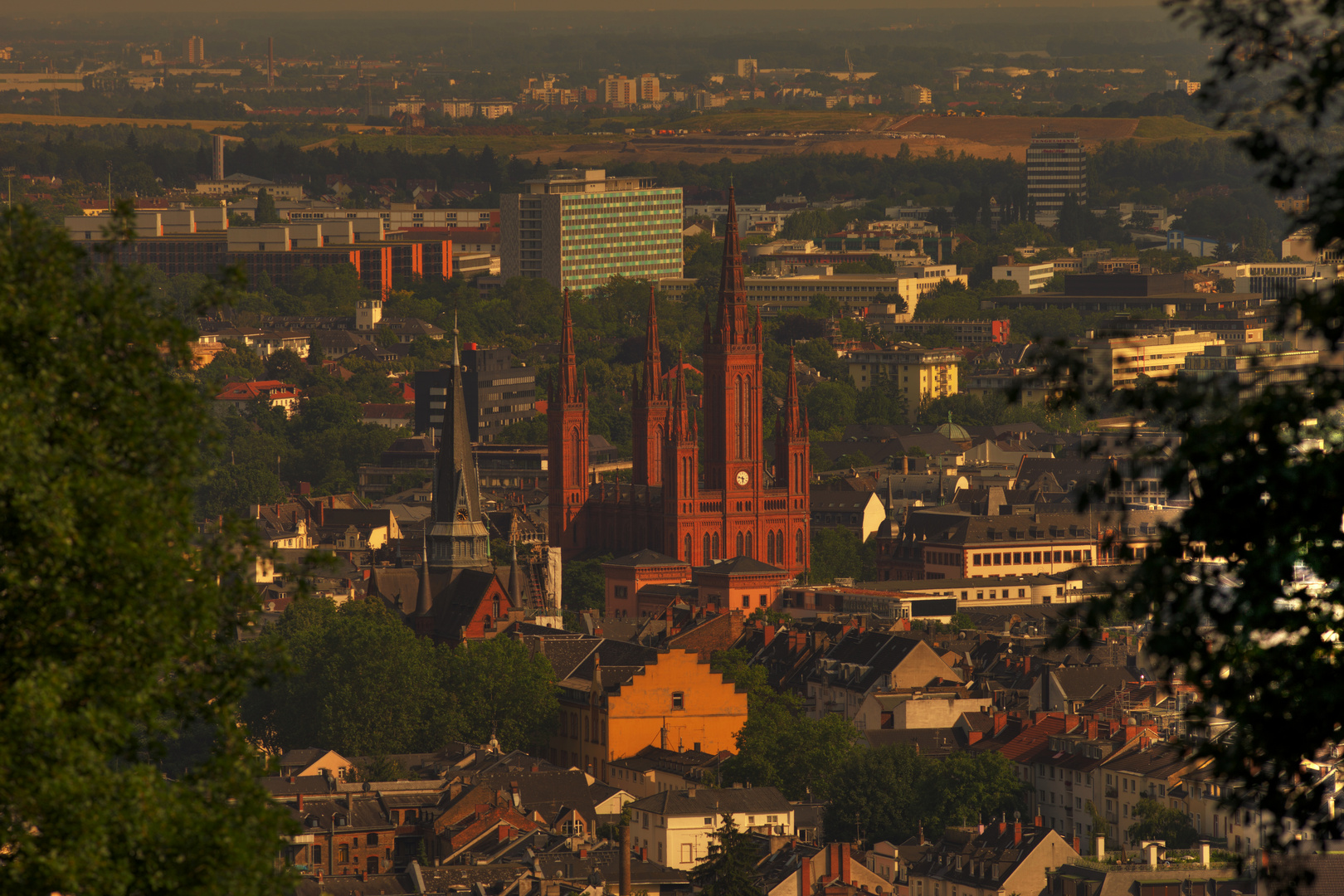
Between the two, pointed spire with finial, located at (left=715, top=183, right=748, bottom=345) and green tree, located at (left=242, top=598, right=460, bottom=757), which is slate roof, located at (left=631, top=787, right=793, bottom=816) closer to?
green tree, located at (left=242, top=598, right=460, bottom=757)

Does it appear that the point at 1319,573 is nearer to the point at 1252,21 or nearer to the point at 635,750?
the point at 1252,21

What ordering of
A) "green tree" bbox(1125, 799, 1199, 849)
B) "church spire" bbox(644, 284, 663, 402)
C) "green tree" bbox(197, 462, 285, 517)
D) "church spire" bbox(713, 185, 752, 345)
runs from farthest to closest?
"green tree" bbox(197, 462, 285, 517) → "church spire" bbox(644, 284, 663, 402) → "church spire" bbox(713, 185, 752, 345) → "green tree" bbox(1125, 799, 1199, 849)

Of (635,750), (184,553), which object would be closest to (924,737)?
(635,750)

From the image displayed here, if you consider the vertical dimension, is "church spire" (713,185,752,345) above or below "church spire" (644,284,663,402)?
above

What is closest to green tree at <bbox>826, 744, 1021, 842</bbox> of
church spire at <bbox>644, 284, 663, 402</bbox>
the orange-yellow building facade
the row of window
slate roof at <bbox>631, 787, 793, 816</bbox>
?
slate roof at <bbox>631, 787, 793, 816</bbox>

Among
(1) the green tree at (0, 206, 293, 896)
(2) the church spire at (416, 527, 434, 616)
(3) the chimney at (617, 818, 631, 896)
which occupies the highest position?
(1) the green tree at (0, 206, 293, 896)

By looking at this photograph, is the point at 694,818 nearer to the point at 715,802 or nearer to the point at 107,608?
the point at 715,802

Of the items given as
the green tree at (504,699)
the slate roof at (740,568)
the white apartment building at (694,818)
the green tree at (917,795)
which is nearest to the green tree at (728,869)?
the white apartment building at (694,818)
